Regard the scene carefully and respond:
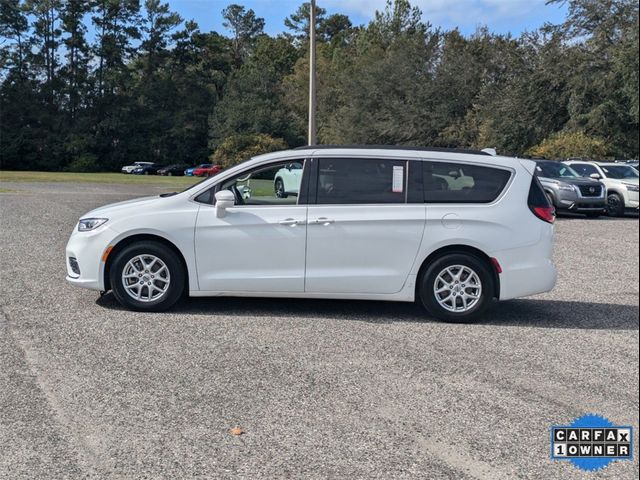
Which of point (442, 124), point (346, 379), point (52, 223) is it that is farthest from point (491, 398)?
point (442, 124)

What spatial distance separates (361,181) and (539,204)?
188 centimetres

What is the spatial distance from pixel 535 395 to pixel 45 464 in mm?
3215

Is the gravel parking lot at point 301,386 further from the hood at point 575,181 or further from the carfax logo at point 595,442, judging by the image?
the hood at point 575,181

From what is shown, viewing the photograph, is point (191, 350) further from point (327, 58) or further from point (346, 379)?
point (327, 58)

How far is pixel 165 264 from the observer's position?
7539 millimetres

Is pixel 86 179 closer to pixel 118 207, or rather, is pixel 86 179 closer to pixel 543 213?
pixel 118 207

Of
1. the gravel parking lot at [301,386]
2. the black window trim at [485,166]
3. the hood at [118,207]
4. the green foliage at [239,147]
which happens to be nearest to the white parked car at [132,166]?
the green foliage at [239,147]

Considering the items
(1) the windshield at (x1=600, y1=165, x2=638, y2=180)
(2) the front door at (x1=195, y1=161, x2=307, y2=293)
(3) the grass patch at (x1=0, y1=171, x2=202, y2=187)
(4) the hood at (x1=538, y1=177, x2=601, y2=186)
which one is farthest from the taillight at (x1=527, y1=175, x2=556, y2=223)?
(3) the grass patch at (x1=0, y1=171, x2=202, y2=187)

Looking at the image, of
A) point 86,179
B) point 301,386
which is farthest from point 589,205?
point 86,179

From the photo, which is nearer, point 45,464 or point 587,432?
point 587,432

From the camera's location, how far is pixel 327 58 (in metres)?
83.1

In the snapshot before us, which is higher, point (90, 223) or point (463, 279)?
point (90, 223)

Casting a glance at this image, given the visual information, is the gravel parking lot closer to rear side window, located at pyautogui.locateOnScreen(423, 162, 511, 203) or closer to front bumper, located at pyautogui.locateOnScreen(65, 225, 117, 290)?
front bumper, located at pyautogui.locateOnScreen(65, 225, 117, 290)

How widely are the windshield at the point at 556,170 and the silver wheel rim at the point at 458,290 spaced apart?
49.7 feet
